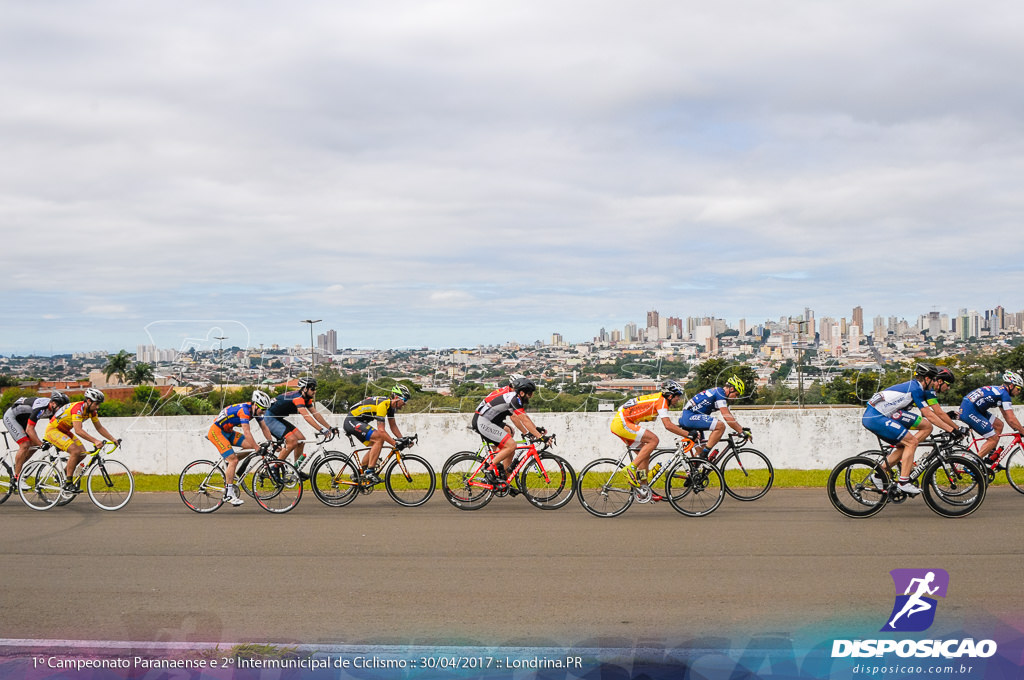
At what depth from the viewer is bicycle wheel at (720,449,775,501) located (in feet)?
36.7

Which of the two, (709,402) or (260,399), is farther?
(260,399)

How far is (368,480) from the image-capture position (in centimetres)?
1156

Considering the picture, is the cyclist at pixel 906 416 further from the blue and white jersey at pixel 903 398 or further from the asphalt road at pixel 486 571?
the asphalt road at pixel 486 571

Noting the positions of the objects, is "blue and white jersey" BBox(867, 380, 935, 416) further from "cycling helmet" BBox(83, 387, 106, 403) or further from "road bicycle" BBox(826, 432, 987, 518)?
"cycling helmet" BBox(83, 387, 106, 403)

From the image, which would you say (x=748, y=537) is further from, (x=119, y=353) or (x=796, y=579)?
(x=119, y=353)

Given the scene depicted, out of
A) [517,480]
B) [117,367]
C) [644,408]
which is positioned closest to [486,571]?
[517,480]

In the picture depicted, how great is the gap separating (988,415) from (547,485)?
6.08 m

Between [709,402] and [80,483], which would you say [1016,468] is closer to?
[709,402]

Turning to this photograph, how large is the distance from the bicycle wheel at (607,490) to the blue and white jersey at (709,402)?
1.47 metres

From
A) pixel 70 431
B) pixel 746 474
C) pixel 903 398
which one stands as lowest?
pixel 746 474

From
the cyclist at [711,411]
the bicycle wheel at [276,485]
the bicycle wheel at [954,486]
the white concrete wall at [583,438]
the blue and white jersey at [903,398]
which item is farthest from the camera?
the white concrete wall at [583,438]

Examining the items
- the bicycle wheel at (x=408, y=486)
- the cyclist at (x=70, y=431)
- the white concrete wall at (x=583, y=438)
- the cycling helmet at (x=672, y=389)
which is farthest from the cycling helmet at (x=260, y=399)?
the cycling helmet at (x=672, y=389)

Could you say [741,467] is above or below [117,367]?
below

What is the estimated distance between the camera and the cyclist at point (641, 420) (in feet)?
34.9
